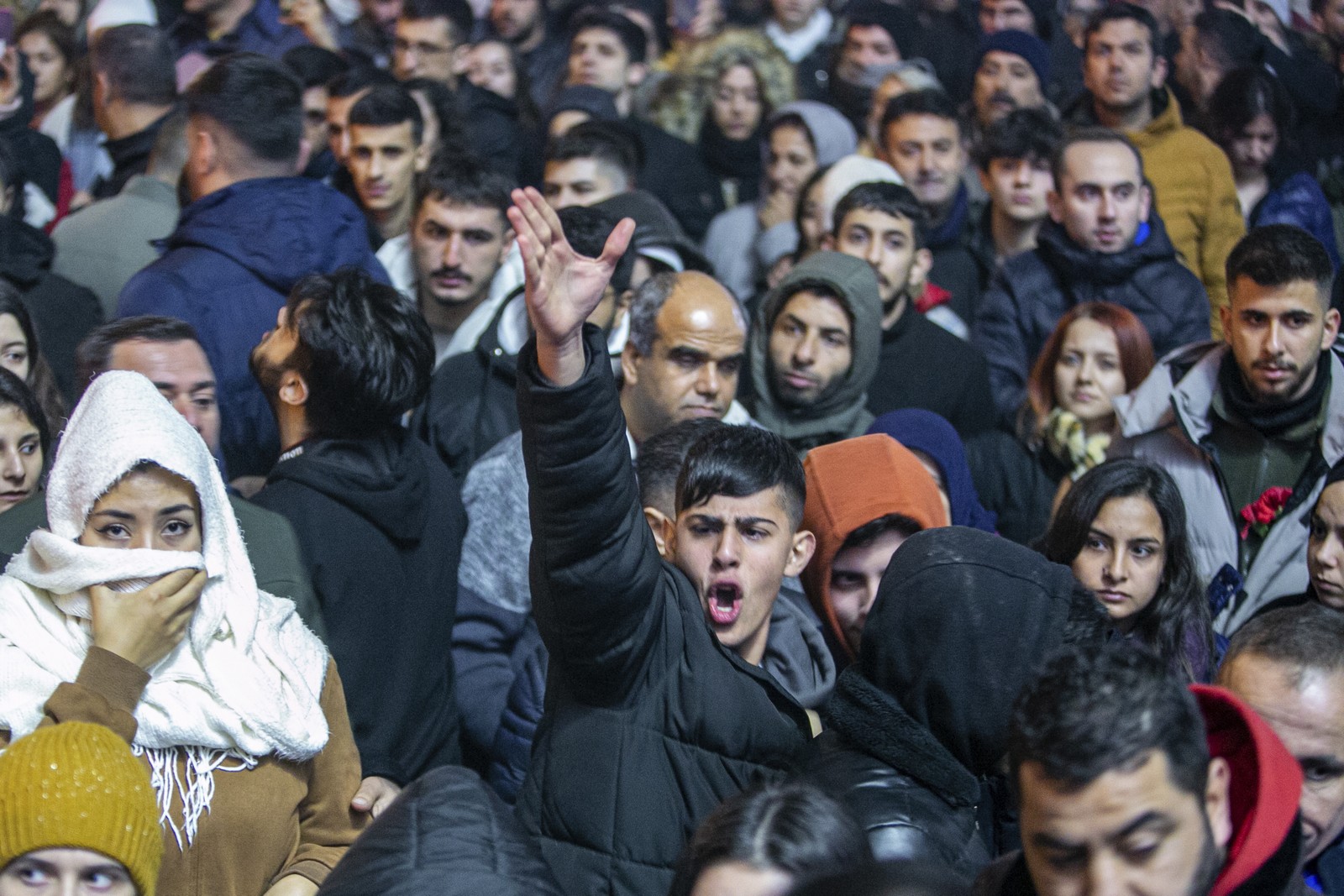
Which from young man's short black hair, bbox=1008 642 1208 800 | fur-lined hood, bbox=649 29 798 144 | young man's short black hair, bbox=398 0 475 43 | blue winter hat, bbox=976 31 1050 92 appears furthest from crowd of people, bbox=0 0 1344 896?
blue winter hat, bbox=976 31 1050 92

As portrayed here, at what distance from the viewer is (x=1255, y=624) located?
317 centimetres

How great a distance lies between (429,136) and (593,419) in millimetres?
4839

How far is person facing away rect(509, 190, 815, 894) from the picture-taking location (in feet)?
8.11

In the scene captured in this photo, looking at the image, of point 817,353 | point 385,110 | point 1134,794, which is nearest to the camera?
point 1134,794

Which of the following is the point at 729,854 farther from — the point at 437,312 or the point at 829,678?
the point at 437,312

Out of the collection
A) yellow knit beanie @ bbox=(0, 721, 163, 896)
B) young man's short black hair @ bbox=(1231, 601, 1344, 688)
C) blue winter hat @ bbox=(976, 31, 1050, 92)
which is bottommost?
yellow knit beanie @ bbox=(0, 721, 163, 896)

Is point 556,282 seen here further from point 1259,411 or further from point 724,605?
point 1259,411

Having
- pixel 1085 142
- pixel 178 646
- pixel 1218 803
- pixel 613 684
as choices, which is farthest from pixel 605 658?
pixel 1085 142

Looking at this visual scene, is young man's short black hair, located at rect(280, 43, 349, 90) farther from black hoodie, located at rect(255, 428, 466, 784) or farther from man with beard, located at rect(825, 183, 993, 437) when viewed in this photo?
black hoodie, located at rect(255, 428, 466, 784)

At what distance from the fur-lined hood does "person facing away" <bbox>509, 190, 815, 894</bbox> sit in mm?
5768

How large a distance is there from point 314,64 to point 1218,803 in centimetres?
640

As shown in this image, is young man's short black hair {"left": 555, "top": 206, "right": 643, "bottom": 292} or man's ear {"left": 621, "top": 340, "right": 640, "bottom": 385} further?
young man's short black hair {"left": 555, "top": 206, "right": 643, "bottom": 292}

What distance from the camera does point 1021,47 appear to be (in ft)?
27.7

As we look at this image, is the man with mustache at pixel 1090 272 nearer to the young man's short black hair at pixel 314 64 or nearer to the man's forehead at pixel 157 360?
the man's forehead at pixel 157 360
